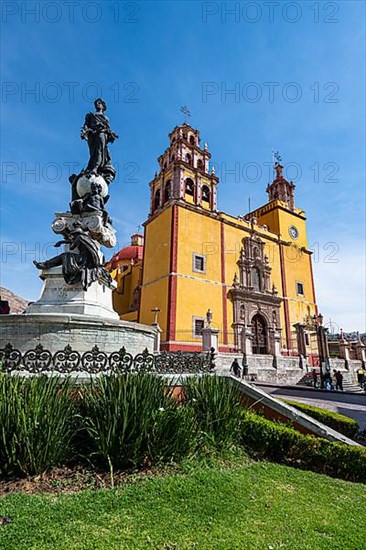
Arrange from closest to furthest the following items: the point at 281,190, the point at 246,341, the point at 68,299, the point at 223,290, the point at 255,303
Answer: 1. the point at 68,299
2. the point at 246,341
3. the point at 223,290
4. the point at 255,303
5. the point at 281,190

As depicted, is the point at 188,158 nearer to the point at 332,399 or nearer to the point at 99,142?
the point at 99,142

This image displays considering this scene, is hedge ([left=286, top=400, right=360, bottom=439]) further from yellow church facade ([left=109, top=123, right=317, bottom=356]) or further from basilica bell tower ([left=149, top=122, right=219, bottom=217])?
basilica bell tower ([left=149, top=122, right=219, bottom=217])

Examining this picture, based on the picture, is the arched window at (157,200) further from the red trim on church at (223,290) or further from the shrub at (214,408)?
the shrub at (214,408)

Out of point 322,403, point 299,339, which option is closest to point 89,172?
point 322,403

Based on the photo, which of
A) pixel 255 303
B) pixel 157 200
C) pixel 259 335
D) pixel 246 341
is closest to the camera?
pixel 246 341

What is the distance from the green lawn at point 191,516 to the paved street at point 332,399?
581 centimetres

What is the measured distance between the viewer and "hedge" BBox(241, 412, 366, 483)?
4531 millimetres

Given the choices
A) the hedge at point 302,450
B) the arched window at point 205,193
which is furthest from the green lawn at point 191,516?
the arched window at point 205,193

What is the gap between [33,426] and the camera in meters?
3.40

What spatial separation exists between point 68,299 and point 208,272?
17174 millimetres

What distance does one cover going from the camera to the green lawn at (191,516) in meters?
2.50

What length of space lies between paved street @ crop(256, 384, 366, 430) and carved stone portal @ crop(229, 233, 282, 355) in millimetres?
7870

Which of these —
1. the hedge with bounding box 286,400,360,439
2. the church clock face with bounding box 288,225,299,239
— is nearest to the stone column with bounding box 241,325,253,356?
the church clock face with bounding box 288,225,299,239

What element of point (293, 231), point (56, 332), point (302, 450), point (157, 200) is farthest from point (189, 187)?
point (302, 450)
